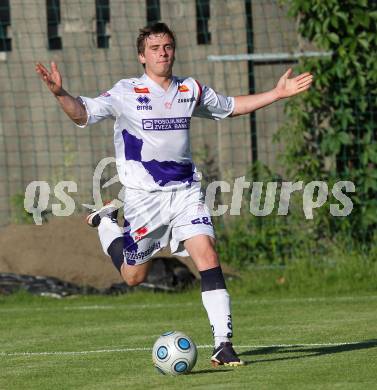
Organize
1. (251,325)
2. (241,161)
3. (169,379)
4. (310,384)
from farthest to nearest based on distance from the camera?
(241,161)
(251,325)
(169,379)
(310,384)

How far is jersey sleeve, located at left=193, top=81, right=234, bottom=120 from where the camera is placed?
25.5 feet

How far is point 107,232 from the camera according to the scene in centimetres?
847

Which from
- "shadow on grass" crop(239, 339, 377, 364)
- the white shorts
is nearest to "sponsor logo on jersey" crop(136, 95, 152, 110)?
the white shorts

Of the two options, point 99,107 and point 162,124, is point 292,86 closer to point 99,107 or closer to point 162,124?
point 162,124

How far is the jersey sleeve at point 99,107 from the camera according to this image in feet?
24.5

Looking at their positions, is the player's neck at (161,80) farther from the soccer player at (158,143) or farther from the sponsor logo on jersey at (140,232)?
the sponsor logo on jersey at (140,232)

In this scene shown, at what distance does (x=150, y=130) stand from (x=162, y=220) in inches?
21.9

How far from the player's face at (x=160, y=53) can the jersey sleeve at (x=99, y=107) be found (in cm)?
33

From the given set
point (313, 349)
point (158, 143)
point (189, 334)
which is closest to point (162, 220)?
point (158, 143)

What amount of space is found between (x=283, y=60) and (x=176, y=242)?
625cm

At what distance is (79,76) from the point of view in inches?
540

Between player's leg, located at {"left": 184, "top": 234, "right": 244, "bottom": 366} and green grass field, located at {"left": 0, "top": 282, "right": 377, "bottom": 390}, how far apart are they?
12 cm

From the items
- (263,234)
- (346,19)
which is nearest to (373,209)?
(263,234)

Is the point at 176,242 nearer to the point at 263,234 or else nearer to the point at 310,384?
the point at 310,384
